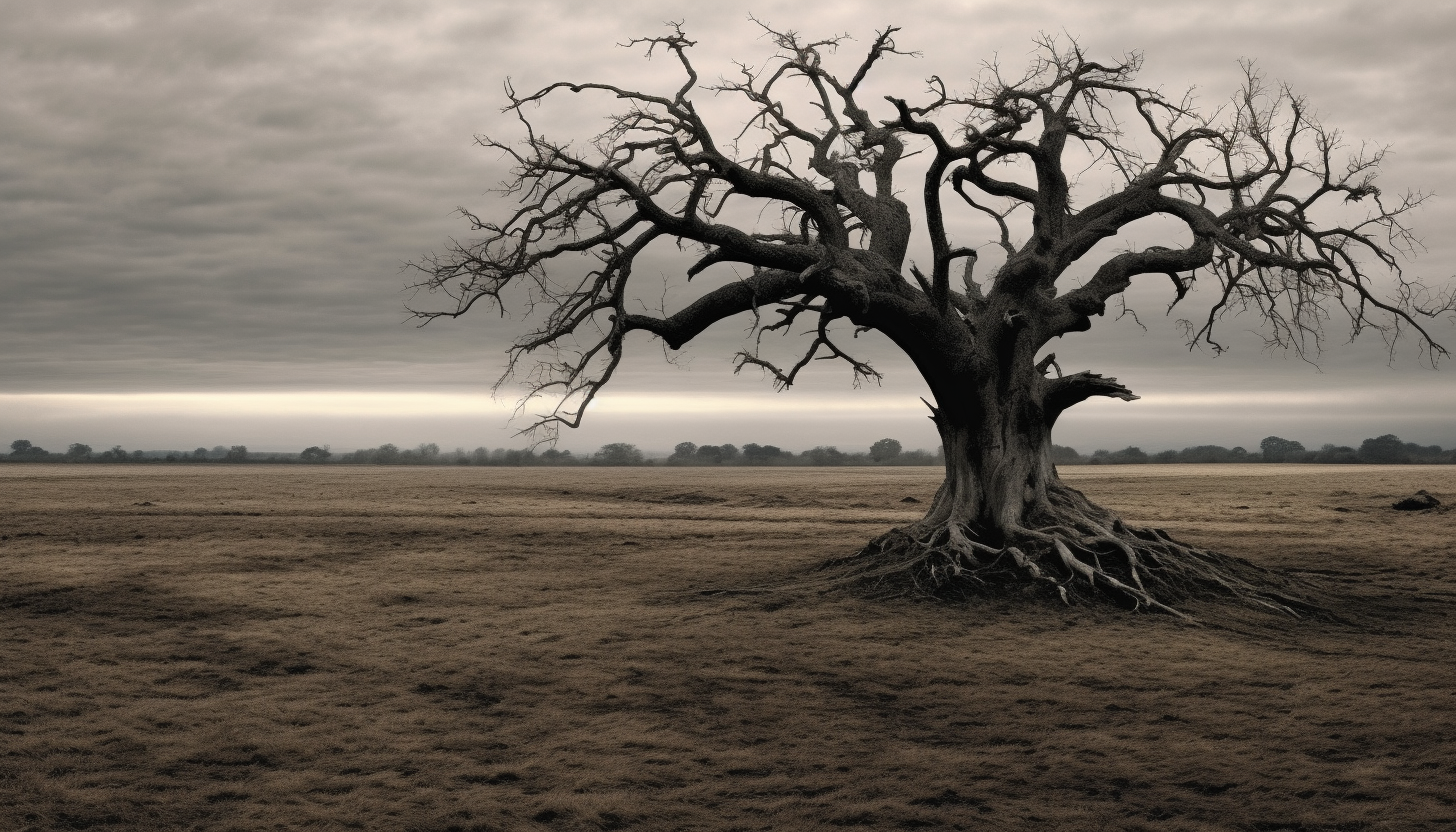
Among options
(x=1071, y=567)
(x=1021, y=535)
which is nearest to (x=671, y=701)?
(x=1071, y=567)

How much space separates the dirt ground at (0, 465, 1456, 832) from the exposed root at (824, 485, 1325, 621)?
0.72m

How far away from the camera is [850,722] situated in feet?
31.6

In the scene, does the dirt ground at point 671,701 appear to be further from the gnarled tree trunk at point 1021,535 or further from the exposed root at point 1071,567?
the gnarled tree trunk at point 1021,535

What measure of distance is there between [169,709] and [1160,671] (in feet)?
32.5

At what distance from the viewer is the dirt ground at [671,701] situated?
740 cm

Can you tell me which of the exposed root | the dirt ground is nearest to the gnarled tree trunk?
the exposed root

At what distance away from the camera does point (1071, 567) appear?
665 inches

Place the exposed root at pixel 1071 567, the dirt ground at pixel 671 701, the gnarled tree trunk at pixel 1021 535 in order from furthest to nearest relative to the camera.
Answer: the gnarled tree trunk at pixel 1021 535, the exposed root at pixel 1071 567, the dirt ground at pixel 671 701

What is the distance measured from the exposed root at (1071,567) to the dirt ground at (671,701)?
724mm

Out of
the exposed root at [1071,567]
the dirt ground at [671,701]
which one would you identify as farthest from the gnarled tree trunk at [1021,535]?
the dirt ground at [671,701]

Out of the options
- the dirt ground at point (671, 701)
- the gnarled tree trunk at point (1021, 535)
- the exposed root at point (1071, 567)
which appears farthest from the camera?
the gnarled tree trunk at point (1021, 535)

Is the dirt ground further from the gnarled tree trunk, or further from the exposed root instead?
the gnarled tree trunk

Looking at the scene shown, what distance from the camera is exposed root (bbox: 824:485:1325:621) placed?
16797 mm

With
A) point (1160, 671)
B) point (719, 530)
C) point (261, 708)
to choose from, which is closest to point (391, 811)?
point (261, 708)
